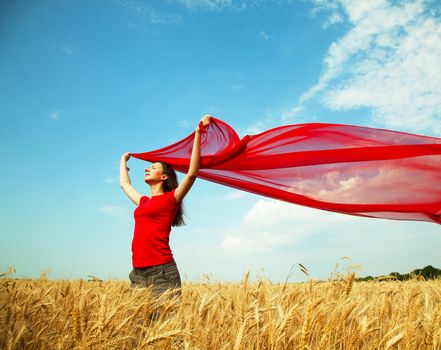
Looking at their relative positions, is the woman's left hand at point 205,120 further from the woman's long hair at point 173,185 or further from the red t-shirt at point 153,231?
the red t-shirt at point 153,231

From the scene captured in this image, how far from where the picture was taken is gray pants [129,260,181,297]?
2.96 m

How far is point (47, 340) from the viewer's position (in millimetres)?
1555

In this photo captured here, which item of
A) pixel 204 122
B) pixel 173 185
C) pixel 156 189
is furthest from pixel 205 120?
pixel 156 189

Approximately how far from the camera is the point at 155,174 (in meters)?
3.62

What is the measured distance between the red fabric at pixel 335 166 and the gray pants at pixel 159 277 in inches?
56.2

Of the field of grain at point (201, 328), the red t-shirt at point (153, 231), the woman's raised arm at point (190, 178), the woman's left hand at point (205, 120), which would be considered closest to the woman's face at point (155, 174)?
the red t-shirt at point (153, 231)

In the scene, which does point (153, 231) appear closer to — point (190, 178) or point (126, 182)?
point (190, 178)

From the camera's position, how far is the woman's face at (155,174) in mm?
3605

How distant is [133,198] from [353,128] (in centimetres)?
239

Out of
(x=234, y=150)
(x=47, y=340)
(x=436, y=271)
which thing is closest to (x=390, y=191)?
(x=234, y=150)

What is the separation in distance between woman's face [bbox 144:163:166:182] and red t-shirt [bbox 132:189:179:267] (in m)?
0.32

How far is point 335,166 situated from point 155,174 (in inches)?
74.4

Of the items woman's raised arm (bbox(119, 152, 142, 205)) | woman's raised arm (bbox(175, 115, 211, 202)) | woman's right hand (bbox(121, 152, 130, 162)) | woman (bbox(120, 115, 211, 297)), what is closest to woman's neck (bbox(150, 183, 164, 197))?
woman (bbox(120, 115, 211, 297))

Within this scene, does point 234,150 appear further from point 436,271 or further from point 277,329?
point 436,271
